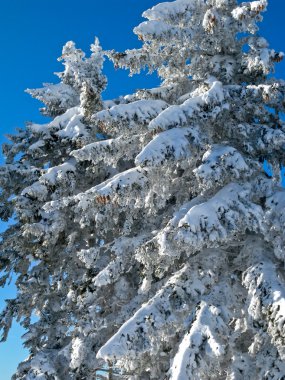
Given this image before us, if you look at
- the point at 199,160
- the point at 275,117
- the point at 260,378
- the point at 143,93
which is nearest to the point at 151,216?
the point at 199,160

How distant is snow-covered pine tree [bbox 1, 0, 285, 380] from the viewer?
28.7 feet

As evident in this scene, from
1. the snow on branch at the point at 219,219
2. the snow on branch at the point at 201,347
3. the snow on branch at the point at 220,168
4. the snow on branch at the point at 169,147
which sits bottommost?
the snow on branch at the point at 201,347

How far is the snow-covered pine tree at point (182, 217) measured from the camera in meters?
8.75

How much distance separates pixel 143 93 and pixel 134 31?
1.68 metres

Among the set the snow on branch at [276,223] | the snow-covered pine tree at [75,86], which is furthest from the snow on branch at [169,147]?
the snow-covered pine tree at [75,86]

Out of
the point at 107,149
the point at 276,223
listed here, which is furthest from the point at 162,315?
the point at 107,149

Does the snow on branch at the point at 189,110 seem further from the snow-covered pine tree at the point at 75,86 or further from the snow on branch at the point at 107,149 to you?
the snow-covered pine tree at the point at 75,86

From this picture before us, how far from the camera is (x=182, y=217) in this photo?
9430 mm

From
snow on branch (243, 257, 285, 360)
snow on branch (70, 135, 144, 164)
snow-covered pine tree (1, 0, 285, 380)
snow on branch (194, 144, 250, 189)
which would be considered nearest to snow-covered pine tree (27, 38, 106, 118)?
snow-covered pine tree (1, 0, 285, 380)

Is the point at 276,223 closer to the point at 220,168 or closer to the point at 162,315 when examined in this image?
the point at 220,168

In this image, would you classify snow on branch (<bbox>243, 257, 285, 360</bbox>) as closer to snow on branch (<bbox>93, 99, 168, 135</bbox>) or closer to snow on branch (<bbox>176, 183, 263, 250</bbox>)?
snow on branch (<bbox>176, 183, 263, 250</bbox>)

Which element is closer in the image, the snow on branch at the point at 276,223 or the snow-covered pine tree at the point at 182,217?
the snow-covered pine tree at the point at 182,217

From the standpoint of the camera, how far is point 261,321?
27.9 ft

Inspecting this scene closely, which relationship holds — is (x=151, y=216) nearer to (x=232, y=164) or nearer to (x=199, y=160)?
(x=199, y=160)
